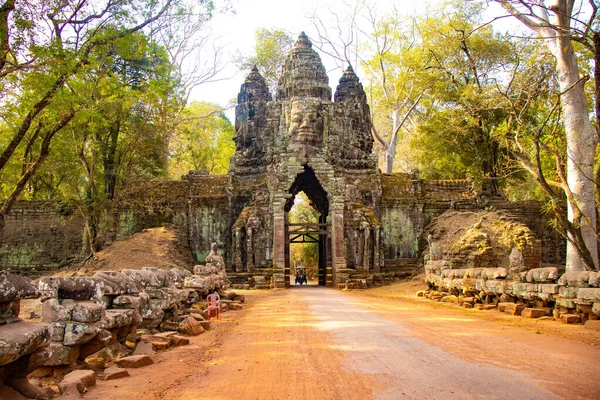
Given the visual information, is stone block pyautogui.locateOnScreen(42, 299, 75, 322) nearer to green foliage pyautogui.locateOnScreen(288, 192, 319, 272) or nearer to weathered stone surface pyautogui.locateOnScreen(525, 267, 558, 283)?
weathered stone surface pyautogui.locateOnScreen(525, 267, 558, 283)

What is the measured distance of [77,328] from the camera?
202 inches

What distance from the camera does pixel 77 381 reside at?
4629 mm

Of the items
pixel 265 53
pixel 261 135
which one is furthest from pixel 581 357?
pixel 265 53

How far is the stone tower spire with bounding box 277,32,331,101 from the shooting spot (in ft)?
83.7

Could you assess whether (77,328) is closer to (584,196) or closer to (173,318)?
(173,318)

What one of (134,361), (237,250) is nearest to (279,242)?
(237,250)

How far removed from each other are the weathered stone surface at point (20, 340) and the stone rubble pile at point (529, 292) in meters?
8.82

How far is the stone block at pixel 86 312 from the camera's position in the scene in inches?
205

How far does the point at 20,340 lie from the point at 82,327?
1372 millimetres

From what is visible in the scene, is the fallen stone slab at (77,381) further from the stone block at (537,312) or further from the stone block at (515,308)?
the stone block at (515,308)

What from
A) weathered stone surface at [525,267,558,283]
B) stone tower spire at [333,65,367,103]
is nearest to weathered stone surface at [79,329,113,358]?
weathered stone surface at [525,267,558,283]

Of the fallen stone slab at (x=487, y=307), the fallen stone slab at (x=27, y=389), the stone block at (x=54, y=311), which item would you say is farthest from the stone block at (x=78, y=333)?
the fallen stone slab at (x=487, y=307)

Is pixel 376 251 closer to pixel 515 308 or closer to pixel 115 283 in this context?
pixel 515 308

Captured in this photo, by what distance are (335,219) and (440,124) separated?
9.65 m
